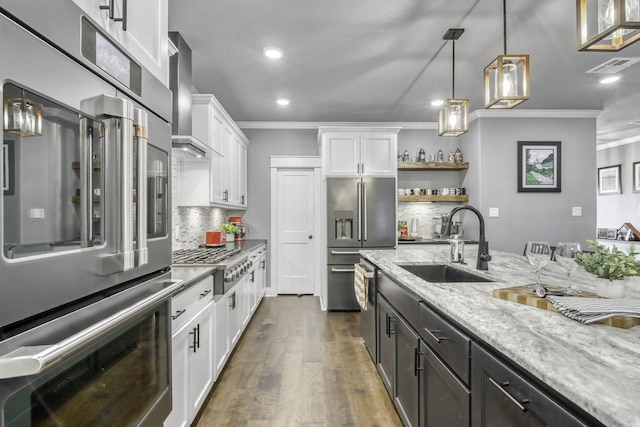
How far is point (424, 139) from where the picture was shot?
17.3ft

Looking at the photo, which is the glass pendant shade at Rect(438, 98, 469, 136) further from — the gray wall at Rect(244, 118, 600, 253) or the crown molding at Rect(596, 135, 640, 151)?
the crown molding at Rect(596, 135, 640, 151)

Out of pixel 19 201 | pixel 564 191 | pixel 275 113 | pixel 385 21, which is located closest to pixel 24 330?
pixel 19 201

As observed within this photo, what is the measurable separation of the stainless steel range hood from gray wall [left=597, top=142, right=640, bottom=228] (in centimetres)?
732

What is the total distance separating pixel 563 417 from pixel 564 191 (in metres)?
5.05

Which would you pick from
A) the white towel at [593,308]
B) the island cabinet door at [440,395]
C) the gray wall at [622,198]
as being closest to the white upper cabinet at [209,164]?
the island cabinet door at [440,395]

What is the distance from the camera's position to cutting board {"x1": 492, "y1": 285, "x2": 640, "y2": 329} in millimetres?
991

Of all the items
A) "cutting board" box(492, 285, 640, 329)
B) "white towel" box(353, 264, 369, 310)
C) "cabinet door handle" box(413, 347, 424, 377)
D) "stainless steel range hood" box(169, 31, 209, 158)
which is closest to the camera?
"cutting board" box(492, 285, 640, 329)

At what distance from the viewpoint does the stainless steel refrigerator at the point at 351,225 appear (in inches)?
168

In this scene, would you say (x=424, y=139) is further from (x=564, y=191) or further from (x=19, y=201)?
(x=19, y=201)

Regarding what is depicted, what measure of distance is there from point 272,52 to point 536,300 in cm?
274

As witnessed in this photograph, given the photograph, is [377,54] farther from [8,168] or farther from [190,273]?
[8,168]

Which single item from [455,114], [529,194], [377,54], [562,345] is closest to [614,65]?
[529,194]

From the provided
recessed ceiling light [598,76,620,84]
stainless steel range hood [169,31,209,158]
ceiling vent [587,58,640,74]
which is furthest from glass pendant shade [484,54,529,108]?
recessed ceiling light [598,76,620,84]

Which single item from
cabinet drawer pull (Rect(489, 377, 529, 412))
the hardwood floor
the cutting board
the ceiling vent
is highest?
the ceiling vent
